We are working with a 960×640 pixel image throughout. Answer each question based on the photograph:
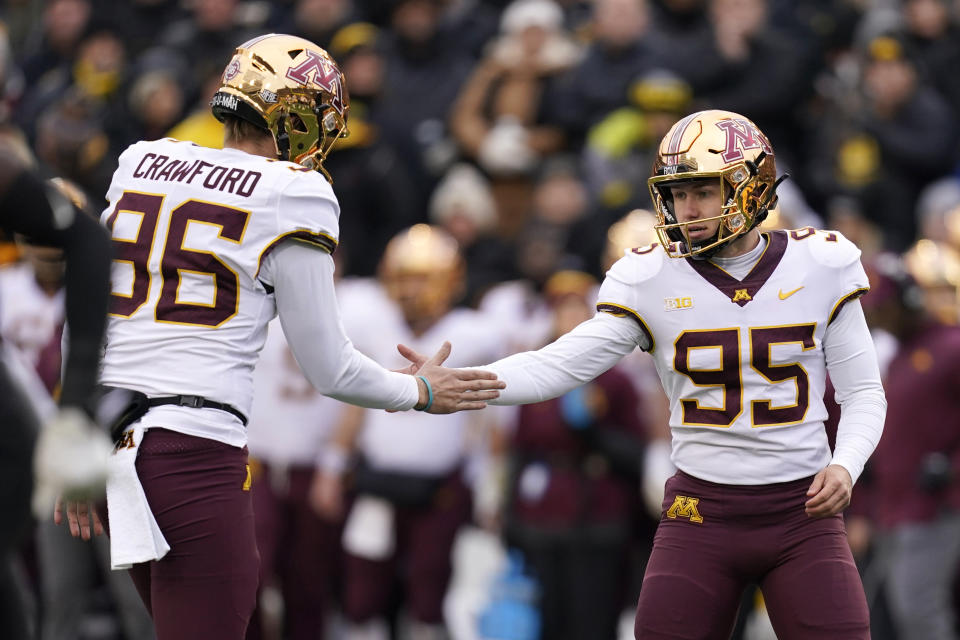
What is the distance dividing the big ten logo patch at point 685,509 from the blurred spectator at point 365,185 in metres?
5.42

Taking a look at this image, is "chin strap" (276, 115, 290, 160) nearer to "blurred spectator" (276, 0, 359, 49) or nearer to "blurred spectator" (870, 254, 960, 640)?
"blurred spectator" (870, 254, 960, 640)

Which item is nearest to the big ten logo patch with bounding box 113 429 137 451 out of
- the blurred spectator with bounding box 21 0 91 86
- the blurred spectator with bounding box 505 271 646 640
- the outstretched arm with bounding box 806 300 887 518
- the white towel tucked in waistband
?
the white towel tucked in waistband

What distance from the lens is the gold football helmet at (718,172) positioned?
482 cm

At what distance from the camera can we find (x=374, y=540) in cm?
847

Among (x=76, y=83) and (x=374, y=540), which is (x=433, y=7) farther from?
(x=374, y=540)

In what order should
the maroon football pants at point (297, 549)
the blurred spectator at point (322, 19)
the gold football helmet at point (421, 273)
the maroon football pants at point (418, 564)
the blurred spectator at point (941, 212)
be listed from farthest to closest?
the blurred spectator at point (322, 19)
the blurred spectator at point (941, 212)
the maroon football pants at point (297, 549)
the gold football helmet at point (421, 273)
the maroon football pants at point (418, 564)

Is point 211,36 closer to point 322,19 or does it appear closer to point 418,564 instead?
point 322,19

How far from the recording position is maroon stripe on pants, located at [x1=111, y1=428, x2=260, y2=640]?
426 cm

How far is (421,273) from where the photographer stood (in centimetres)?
875

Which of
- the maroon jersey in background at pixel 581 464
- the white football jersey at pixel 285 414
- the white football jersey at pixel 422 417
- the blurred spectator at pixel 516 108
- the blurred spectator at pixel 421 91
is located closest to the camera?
the maroon jersey in background at pixel 581 464

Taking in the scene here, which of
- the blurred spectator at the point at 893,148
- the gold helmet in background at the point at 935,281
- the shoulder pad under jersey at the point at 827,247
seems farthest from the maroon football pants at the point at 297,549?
the shoulder pad under jersey at the point at 827,247

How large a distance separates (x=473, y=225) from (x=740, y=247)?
5.23m

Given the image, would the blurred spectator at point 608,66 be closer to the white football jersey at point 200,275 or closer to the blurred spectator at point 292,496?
the blurred spectator at point 292,496

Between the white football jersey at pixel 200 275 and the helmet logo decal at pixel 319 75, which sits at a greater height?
the helmet logo decal at pixel 319 75
